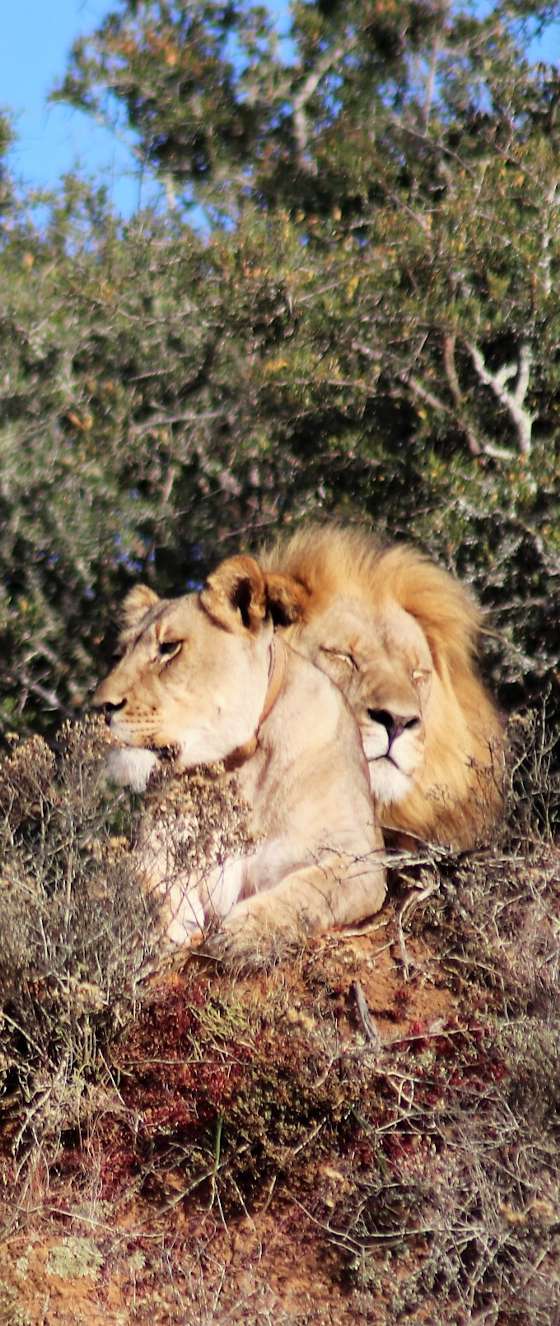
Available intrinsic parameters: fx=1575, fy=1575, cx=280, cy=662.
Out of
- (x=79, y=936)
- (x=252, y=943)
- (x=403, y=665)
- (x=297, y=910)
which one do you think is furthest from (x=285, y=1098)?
(x=403, y=665)

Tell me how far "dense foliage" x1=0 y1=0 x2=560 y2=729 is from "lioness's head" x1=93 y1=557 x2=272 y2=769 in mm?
1685

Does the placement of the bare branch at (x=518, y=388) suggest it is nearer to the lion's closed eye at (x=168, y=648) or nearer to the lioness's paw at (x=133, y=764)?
the lion's closed eye at (x=168, y=648)

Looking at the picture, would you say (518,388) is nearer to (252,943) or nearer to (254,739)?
(254,739)

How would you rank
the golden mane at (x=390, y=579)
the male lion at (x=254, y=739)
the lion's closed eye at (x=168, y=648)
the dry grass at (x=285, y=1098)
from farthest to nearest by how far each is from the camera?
the golden mane at (x=390, y=579), the lion's closed eye at (x=168, y=648), the male lion at (x=254, y=739), the dry grass at (x=285, y=1098)

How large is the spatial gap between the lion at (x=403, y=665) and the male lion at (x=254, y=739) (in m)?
0.31

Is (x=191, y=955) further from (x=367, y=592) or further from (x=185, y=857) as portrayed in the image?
(x=367, y=592)

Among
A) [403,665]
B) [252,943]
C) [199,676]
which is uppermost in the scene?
[199,676]

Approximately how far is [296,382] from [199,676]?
2510mm

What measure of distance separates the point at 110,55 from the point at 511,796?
325 inches

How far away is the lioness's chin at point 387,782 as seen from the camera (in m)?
5.70

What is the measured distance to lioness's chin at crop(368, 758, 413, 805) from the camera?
570 centimetres

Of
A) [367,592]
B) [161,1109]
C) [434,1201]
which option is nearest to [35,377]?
[367,592]

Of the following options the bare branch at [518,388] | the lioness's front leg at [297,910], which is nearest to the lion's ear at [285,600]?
the lioness's front leg at [297,910]

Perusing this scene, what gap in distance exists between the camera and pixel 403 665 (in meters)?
5.94
